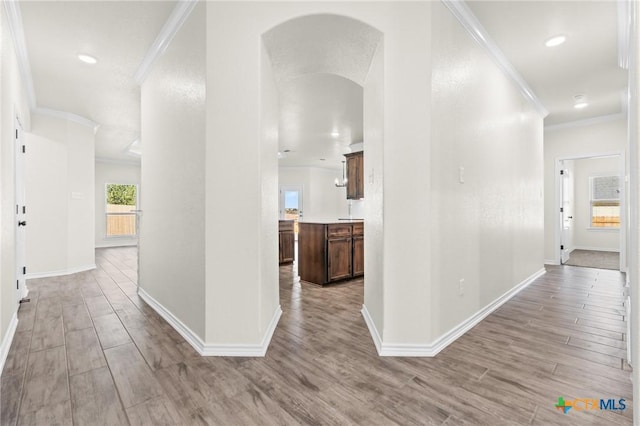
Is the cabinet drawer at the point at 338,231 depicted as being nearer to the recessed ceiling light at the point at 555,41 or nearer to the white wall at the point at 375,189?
the white wall at the point at 375,189

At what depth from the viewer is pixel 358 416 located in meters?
1.48

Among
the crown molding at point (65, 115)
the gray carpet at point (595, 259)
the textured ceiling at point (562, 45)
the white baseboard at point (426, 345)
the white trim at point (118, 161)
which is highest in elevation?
the textured ceiling at point (562, 45)

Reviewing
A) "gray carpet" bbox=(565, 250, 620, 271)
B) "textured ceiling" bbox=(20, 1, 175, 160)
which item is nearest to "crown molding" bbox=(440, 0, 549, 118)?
"textured ceiling" bbox=(20, 1, 175, 160)

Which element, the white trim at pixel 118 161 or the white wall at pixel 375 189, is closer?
the white wall at pixel 375 189

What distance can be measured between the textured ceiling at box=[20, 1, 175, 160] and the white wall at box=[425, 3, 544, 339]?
2.37m

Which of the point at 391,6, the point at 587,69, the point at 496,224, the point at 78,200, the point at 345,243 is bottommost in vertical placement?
the point at 345,243

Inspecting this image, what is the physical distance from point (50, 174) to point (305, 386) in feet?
17.9

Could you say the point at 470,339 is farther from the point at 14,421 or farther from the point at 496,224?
the point at 14,421

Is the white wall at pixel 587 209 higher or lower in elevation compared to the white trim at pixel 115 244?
higher

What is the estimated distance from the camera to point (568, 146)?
5.57 m

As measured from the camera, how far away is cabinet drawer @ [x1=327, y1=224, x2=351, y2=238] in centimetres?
418

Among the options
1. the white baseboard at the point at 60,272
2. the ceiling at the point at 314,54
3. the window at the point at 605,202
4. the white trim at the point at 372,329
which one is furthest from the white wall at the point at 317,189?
the white trim at the point at 372,329

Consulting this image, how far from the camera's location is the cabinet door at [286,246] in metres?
5.66

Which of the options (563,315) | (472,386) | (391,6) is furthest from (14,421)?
(563,315)
